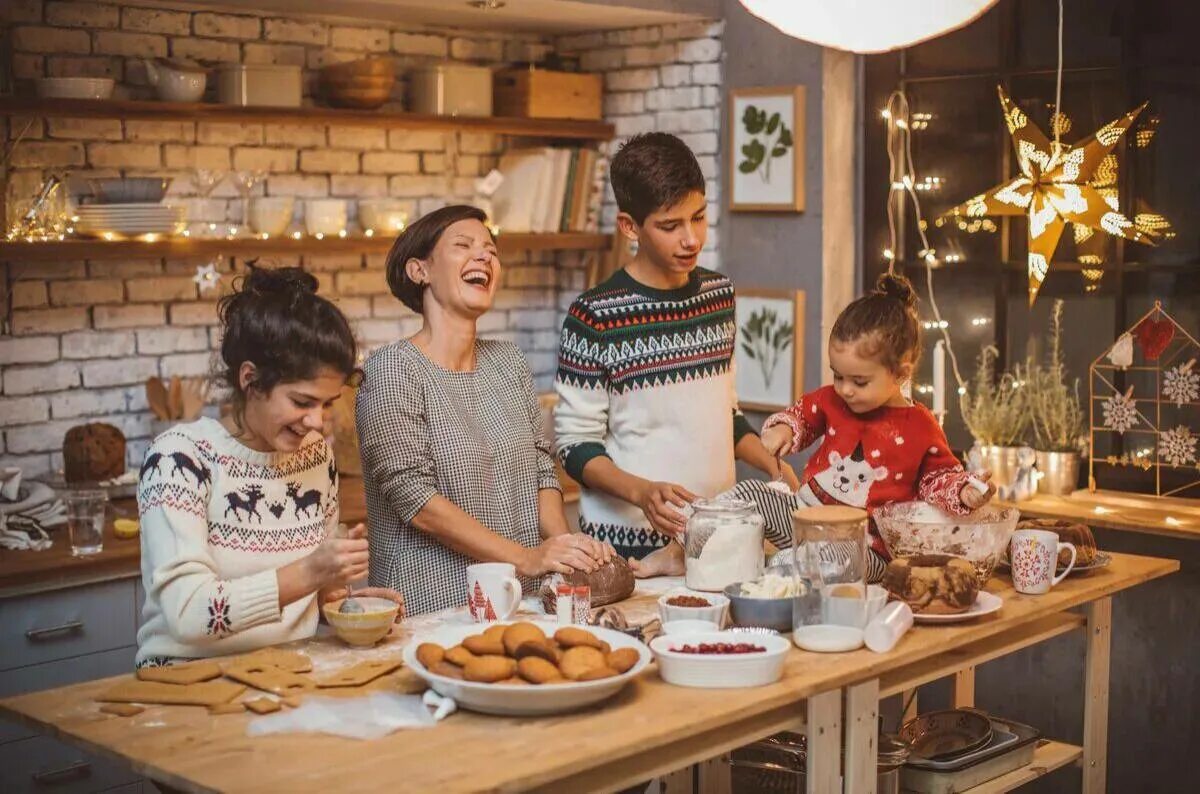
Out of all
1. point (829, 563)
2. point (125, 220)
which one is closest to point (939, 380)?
point (829, 563)

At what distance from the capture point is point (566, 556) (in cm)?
281

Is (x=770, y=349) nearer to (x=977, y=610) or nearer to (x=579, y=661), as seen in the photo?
(x=977, y=610)

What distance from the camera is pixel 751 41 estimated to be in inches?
192

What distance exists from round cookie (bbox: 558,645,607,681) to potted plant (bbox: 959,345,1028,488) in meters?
2.31

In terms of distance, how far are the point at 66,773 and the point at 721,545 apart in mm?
1853

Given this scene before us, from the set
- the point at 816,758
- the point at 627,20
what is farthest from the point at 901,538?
the point at 627,20

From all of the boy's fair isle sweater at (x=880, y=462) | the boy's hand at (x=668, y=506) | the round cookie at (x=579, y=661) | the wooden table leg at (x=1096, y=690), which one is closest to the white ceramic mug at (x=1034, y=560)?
the boy's fair isle sweater at (x=880, y=462)

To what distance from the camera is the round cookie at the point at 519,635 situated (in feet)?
7.59

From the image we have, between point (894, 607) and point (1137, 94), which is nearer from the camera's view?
point (894, 607)

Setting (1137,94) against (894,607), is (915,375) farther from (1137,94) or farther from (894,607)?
(894,607)

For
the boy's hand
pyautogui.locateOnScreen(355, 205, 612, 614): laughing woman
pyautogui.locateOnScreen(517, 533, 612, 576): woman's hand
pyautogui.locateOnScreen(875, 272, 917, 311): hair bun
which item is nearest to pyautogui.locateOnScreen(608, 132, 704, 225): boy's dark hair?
pyautogui.locateOnScreen(355, 205, 612, 614): laughing woman

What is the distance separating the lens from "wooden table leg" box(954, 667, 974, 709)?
3674mm

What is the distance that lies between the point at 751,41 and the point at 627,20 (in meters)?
0.39

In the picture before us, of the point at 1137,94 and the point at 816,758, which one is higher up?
the point at 1137,94
